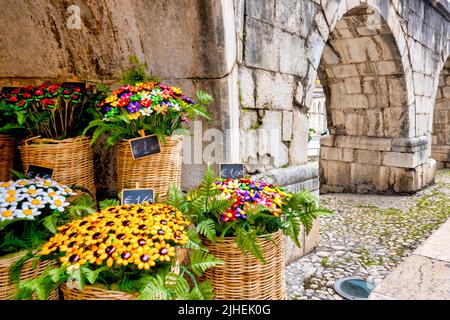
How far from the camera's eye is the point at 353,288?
2.68 metres

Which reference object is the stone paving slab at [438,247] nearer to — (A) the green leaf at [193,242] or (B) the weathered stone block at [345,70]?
(A) the green leaf at [193,242]

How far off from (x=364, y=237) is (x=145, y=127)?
9.53 feet

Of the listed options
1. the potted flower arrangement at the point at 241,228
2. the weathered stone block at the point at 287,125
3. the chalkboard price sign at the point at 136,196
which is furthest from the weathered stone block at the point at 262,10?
the chalkboard price sign at the point at 136,196

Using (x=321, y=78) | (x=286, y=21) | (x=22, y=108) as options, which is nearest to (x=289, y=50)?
(x=286, y=21)

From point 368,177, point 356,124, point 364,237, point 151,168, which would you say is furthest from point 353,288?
point 356,124

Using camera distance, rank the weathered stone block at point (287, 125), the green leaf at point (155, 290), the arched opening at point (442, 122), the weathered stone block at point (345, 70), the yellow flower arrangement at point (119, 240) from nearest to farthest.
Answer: the green leaf at point (155, 290) < the yellow flower arrangement at point (119, 240) < the weathered stone block at point (287, 125) < the weathered stone block at point (345, 70) < the arched opening at point (442, 122)

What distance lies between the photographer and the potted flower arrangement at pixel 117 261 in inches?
47.1

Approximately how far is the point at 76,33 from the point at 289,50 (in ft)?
5.41

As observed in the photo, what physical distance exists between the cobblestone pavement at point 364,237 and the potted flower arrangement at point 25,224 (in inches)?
70.1

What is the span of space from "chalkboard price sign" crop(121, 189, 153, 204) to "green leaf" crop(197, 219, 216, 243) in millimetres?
312

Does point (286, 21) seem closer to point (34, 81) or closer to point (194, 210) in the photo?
point (194, 210)

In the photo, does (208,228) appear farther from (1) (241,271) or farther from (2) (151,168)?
(2) (151,168)

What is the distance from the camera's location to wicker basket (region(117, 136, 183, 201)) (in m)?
1.92

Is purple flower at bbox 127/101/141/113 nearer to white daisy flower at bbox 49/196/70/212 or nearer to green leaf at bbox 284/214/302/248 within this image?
white daisy flower at bbox 49/196/70/212
